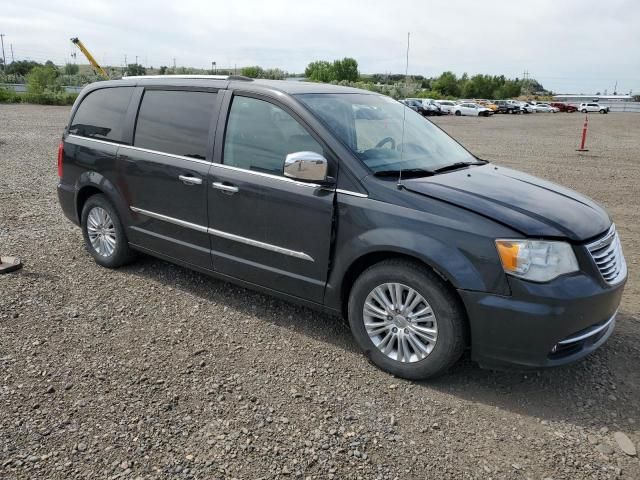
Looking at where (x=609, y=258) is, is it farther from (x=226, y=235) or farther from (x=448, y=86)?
(x=448, y=86)

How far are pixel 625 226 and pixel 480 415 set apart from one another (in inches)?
209

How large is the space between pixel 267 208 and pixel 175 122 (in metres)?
1.29

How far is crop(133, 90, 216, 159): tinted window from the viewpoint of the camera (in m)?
4.29

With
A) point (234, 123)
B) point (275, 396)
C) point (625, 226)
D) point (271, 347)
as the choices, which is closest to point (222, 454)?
point (275, 396)

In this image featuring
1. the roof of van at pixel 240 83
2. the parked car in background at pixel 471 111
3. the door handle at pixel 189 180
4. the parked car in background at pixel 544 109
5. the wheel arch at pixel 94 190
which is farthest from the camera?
the parked car in background at pixel 544 109

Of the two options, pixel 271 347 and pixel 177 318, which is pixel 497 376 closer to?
pixel 271 347

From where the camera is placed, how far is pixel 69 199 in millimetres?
5438

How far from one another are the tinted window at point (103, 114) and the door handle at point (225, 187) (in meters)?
1.37

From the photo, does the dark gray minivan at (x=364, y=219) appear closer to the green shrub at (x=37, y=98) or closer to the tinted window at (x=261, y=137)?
the tinted window at (x=261, y=137)

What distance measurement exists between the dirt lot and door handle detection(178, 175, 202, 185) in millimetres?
1045

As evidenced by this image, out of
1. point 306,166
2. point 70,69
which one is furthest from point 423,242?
point 70,69

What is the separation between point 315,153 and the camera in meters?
3.56

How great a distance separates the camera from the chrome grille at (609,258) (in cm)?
322

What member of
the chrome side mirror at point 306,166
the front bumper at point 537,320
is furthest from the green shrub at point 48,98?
the front bumper at point 537,320
